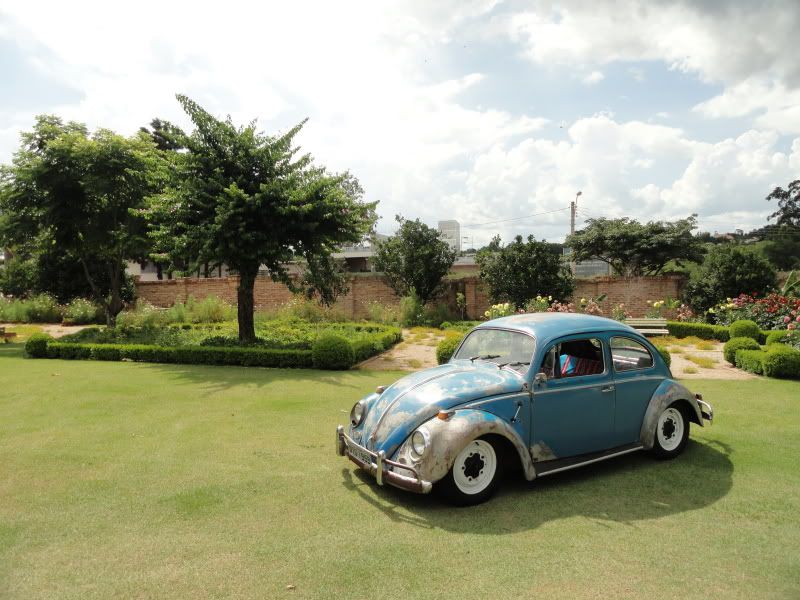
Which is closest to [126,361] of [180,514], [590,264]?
[180,514]

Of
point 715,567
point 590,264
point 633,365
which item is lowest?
point 715,567

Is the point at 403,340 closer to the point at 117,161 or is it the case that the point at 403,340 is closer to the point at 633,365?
the point at 117,161

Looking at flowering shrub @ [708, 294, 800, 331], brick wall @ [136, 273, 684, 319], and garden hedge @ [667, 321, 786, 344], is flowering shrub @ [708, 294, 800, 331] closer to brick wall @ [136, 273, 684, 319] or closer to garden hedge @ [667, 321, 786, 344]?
garden hedge @ [667, 321, 786, 344]

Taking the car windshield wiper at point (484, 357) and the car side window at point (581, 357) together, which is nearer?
the car side window at point (581, 357)

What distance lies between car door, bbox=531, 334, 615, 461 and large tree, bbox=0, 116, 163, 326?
1227 cm

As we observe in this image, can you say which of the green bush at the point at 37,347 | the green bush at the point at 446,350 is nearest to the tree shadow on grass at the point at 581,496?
the green bush at the point at 446,350

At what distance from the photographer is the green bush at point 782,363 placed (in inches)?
404

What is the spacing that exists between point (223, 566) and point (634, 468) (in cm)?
390

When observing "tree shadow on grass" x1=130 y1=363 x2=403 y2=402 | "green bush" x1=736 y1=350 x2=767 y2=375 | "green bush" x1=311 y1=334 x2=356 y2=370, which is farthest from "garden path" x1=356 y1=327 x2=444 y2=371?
"green bush" x1=736 y1=350 x2=767 y2=375

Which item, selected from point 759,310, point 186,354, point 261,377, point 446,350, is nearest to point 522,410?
point 446,350

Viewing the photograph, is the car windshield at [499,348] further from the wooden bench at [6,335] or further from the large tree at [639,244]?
the large tree at [639,244]

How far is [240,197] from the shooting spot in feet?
41.4

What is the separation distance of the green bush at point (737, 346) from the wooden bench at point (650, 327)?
555cm

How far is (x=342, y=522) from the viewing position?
171 inches
